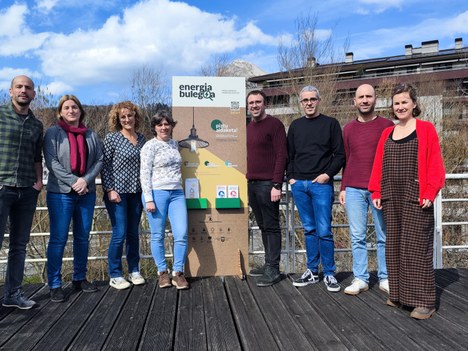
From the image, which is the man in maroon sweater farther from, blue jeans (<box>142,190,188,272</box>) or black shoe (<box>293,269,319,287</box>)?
blue jeans (<box>142,190,188,272</box>)

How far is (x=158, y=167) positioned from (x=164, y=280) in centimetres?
112

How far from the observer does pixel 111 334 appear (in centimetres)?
286

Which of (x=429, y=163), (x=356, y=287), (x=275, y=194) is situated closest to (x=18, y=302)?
(x=275, y=194)

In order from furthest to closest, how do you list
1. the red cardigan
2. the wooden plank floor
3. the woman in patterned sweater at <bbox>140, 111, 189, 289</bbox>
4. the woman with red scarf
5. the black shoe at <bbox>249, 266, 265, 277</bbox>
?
the black shoe at <bbox>249, 266, 265, 277</bbox> < the woman in patterned sweater at <bbox>140, 111, 189, 289</bbox> < the woman with red scarf < the red cardigan < the wooden plank floor

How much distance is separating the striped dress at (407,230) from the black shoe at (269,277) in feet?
3.67

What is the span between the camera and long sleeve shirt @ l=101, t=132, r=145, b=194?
3787 mm

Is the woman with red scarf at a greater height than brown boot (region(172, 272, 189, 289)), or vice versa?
the woman with red scarf

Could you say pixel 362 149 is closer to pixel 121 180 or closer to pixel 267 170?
pixel 267 170

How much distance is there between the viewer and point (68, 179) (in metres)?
3.47

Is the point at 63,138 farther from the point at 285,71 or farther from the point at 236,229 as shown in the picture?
the point at 285,71

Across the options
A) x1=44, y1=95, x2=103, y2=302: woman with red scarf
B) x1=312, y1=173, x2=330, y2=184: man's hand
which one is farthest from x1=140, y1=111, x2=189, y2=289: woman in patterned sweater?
x1=312, y1=173, x2=330, y2=184: man's hand

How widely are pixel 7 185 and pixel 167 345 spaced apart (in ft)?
6.10

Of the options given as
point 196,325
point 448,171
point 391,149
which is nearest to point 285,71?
point 448,171

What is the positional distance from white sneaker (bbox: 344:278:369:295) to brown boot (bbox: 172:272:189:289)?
1529 millimetres
